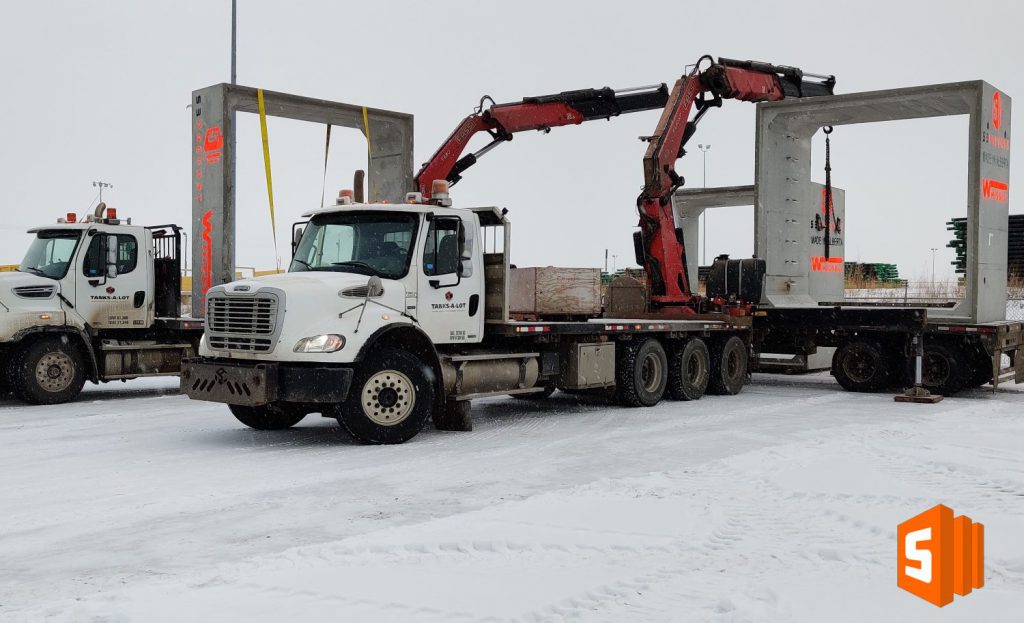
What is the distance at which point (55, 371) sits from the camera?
575 inches

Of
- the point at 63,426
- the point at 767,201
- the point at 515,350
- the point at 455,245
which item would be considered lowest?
the point at 63,426

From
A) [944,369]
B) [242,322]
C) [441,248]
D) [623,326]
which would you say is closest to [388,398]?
[242,322]

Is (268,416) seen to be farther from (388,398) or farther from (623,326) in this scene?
(623,326)

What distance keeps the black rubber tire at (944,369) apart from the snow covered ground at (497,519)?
422cm

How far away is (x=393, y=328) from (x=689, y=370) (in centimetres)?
697

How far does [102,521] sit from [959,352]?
14.0 m

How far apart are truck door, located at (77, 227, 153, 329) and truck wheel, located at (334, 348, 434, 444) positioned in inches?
252

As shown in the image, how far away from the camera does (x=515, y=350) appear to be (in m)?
12.8

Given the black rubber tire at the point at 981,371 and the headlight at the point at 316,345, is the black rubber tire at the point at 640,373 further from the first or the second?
the headlight at the point at 316,345

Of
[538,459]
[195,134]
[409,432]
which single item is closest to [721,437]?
[538,459]

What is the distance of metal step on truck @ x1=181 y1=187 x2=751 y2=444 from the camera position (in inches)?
399

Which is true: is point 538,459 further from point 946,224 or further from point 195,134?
point 946,224

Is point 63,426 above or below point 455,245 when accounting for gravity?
below

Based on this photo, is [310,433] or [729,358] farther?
[729,358]
